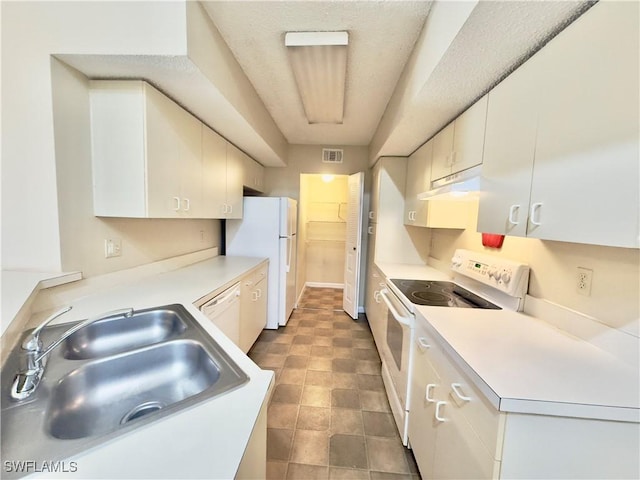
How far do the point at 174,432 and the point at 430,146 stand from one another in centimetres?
243

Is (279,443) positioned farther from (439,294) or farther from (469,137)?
(469,137)

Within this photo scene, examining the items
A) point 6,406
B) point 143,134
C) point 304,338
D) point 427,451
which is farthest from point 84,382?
point 304,338

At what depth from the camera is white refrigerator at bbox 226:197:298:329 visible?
10.4ft

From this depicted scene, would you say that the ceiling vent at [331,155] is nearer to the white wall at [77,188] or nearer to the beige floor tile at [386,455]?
the white wall at [77,188]

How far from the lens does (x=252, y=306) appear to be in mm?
2672

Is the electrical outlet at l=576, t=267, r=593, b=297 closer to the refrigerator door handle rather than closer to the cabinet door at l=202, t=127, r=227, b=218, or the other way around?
the cabinet door at l=202, t=127, r=227, b=218

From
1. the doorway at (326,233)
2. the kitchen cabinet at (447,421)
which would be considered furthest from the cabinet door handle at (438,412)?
the doorway at (326,233)

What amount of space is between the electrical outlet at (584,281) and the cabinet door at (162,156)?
2.23 metres

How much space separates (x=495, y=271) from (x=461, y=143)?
84 centimetres

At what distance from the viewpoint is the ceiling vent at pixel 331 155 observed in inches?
156

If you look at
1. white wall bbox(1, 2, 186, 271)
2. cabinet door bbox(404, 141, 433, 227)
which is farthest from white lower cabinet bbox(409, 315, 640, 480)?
white wall bbox(1, 2, 186, 271)

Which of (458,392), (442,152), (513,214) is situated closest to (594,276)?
(513,214)

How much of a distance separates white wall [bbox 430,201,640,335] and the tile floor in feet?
4.12

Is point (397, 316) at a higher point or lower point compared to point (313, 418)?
higher
